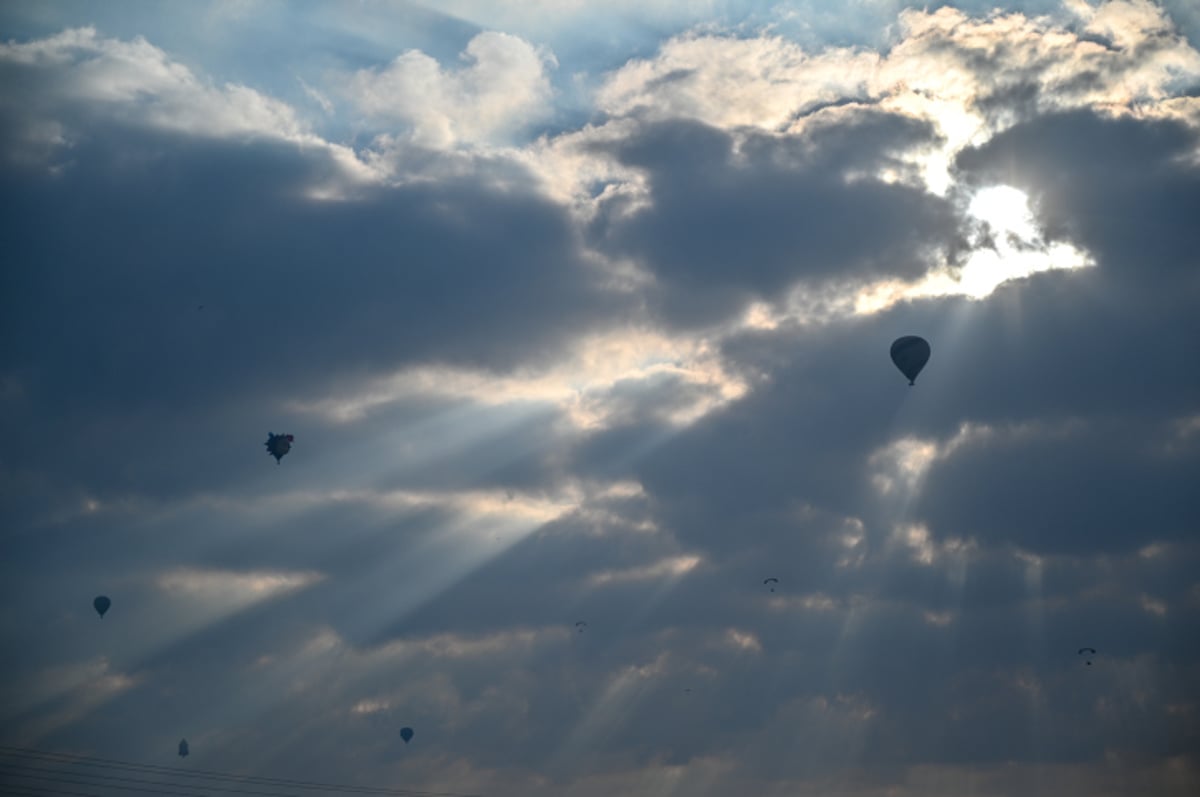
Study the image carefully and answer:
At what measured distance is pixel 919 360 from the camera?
199625 mm

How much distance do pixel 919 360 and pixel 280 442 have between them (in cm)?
9341

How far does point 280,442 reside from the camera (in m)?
195
